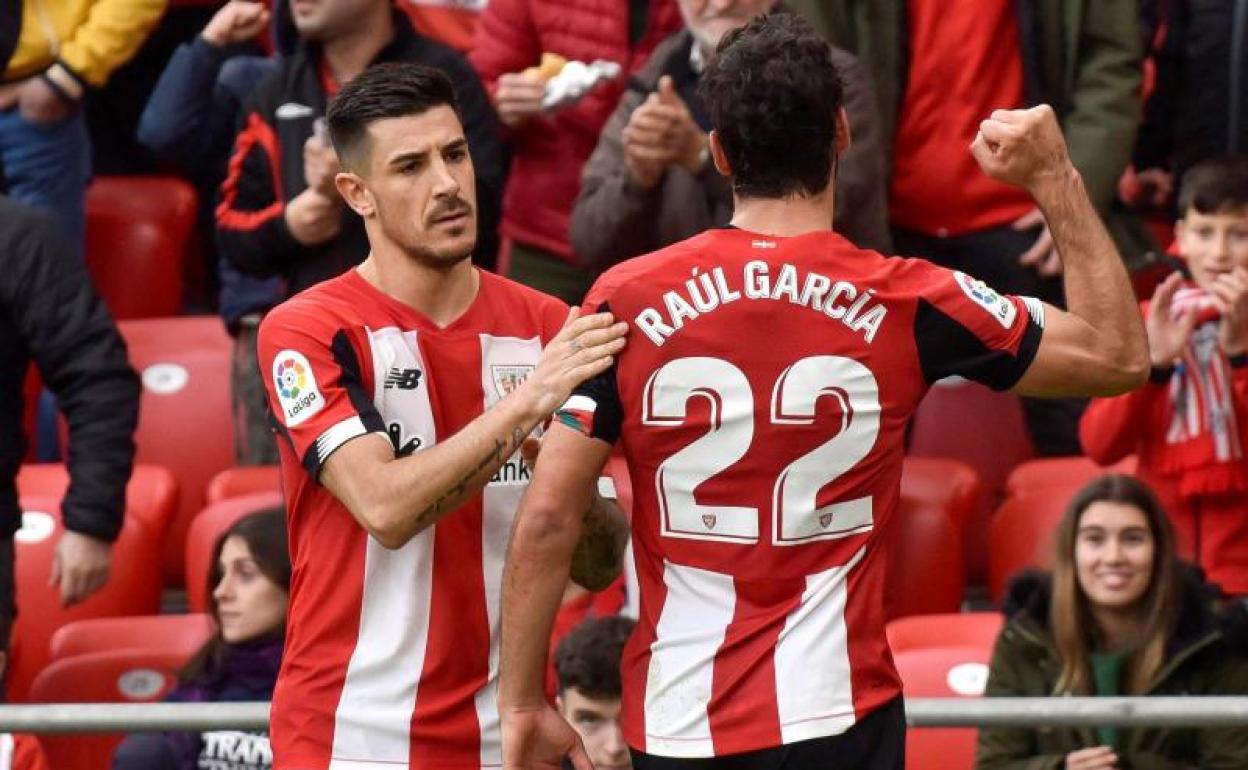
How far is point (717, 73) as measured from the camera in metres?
3.85

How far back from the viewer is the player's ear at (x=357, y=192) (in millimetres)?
4285

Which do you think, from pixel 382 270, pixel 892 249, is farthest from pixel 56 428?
pixel 382 270

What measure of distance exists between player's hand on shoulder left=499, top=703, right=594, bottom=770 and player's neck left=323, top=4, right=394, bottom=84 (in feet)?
9.60

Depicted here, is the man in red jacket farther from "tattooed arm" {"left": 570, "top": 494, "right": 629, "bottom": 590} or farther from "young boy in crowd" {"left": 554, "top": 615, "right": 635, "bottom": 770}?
"tattooed arm" {"left": 570, "top": 494, "right": 629, "bottom": 590}

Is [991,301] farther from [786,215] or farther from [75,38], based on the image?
[75,38]

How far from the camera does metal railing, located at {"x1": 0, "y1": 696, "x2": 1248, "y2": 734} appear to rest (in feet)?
14.0

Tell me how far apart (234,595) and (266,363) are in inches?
71.7

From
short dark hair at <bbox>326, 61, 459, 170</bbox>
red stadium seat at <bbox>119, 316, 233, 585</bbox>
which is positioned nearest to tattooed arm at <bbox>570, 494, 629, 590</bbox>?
short dark hair at <bbox>326, 61, 459, 170</bbox>

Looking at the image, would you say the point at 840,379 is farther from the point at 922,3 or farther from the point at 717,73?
the point at 922,3

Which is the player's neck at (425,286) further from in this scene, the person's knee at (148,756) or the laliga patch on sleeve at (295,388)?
the person's knee at (148,756)

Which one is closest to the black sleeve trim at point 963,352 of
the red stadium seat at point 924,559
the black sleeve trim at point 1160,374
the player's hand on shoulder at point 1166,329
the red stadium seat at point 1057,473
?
the player's hand on shoulder at point 1166,329

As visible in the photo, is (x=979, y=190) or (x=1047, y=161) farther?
(x=979, y=190)

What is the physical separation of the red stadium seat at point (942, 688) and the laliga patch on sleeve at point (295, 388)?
7.05 ft

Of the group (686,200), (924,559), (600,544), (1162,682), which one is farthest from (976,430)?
(600,544)
